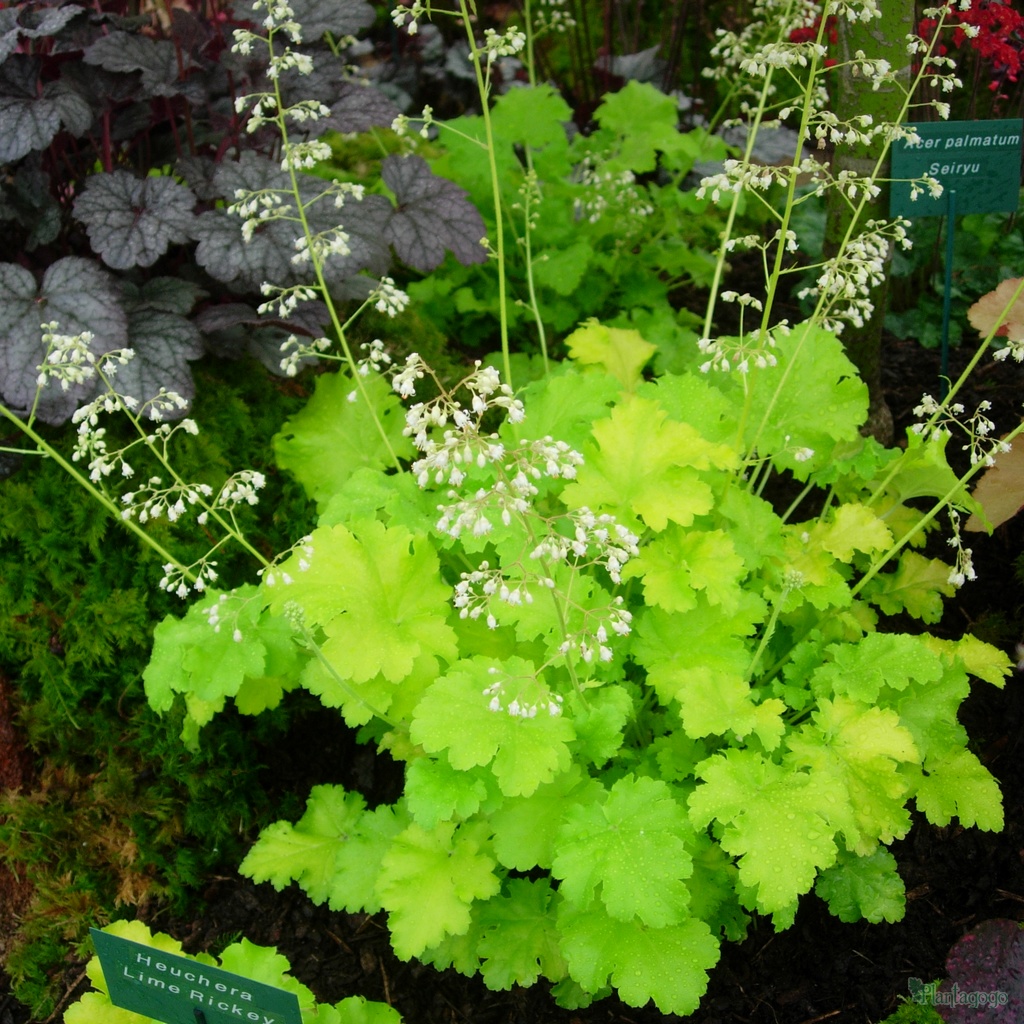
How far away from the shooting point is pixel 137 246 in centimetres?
253

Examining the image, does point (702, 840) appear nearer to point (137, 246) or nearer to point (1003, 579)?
point (1003, 579)

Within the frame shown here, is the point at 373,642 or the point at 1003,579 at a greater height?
the point at 373,642

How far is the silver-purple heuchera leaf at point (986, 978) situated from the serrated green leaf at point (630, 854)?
2.62 ft

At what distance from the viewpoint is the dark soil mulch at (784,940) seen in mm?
2240

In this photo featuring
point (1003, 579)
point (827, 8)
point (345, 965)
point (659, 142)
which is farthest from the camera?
point (659, 142)

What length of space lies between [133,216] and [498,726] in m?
1.72

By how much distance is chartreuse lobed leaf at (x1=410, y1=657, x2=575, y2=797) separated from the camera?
6.11ft

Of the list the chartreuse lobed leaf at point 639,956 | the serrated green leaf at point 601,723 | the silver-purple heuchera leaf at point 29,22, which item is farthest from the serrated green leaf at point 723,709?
the silver-purple heuchera leaf at point 29,22

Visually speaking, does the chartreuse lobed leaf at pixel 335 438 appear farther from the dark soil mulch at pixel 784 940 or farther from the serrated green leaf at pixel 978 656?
the serrated green leaf at pixel 978 656

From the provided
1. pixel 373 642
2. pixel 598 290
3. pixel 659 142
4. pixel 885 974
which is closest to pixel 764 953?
pixel 885 974

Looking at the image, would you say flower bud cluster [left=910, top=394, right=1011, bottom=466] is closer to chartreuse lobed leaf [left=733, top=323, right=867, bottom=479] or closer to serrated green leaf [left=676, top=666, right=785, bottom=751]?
chartreuse lobed leaf [left=733, top=323, right=867, bottom=479]

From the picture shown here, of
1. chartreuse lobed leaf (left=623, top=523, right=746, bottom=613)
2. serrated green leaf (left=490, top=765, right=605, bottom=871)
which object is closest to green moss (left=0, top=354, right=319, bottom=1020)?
serrated green leaf (left=490, top=765, right=605, bottom=871)

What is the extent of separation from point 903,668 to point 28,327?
2.30m

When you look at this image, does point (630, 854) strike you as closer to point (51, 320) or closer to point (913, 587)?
point (913, 587)
